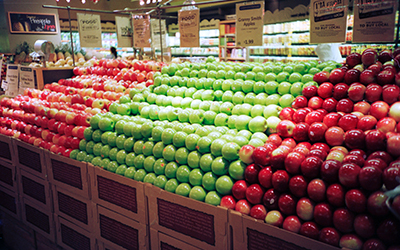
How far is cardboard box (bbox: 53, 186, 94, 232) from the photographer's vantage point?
266 cm

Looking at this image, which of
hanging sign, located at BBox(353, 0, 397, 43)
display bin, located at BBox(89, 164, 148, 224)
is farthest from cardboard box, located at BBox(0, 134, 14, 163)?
hanging sign, located at BBox(353, 0, 397, 43)

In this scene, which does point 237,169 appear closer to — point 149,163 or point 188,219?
point 188,219

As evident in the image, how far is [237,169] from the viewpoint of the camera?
71.2 inches

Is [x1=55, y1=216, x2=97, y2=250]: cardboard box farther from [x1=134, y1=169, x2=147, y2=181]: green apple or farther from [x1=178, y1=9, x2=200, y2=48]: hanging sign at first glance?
[x1=178, y1=9, x2=200, y2=48]: hanging sign

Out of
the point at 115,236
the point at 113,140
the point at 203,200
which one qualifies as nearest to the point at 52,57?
the point at 113,140

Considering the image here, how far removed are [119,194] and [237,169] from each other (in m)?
1.10

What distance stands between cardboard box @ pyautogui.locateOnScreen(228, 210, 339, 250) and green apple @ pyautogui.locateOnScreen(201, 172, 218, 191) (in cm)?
24

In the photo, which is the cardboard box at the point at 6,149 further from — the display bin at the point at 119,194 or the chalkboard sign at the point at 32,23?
the chalkboard sign at the point at 32,23

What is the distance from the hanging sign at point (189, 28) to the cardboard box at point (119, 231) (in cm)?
208

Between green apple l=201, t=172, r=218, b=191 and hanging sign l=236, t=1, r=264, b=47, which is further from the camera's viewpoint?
hanging sign l=236, t=1, r=264, b=47

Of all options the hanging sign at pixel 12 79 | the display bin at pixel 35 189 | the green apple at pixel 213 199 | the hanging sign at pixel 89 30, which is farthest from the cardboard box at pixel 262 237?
the hanging sign at pixel 12 79

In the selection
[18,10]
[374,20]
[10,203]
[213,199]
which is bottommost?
[10,203]

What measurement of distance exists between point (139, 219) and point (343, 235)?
146 cm

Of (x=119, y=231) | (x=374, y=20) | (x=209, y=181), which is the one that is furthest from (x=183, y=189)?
(x=374, y=20)
